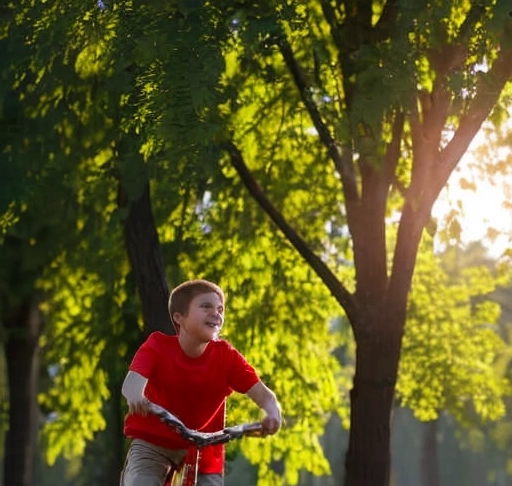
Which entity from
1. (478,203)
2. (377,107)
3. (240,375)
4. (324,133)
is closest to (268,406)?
(240,375)

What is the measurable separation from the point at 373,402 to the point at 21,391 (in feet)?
38.1

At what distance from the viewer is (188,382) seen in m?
6.95

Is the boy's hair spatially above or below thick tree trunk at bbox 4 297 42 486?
below

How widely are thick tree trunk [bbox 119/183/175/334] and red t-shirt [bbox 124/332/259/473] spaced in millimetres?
7627

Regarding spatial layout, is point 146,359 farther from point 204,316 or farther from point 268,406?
point 268,406

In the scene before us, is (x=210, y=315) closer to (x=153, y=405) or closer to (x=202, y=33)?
(x=153, y=405)

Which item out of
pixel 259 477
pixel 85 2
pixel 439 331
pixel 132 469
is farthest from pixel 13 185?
pixel 439 331

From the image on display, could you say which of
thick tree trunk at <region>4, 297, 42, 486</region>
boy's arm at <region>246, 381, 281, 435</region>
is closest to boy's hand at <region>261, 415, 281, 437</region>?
boy's arm at <region>246, 381, 281, 435</region>

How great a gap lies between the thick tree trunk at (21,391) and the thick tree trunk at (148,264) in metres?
9.57

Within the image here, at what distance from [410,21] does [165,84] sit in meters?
2.16

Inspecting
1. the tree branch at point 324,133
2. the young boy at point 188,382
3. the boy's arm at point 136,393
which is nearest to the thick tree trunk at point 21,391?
the tree branch at point 324,133

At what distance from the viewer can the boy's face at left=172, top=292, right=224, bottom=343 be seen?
22.3 ft

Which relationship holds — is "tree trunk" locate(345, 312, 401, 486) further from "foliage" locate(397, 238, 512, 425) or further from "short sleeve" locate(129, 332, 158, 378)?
"foliage" locate(397, 238, 512, 425)

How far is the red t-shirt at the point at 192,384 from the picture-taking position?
22.8 feet
